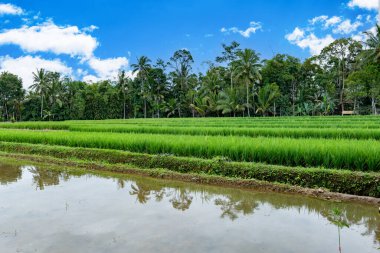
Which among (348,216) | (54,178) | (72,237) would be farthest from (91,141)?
(348,216)

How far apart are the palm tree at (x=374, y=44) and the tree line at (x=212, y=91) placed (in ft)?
30.2

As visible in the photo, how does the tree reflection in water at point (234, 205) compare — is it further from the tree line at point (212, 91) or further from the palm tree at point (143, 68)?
the palm tree at point (143, 68)

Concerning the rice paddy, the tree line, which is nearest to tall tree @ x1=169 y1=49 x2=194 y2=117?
the tree line

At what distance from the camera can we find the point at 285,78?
4884 cm

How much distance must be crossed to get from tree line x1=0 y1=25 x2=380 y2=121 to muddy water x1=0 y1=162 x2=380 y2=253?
3564cm

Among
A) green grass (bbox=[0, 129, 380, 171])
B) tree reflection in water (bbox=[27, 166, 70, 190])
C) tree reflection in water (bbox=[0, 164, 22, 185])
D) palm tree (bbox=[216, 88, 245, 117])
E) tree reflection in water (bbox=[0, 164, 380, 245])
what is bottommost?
tree reflection in water (bbox=[0, 164, 22, 185])

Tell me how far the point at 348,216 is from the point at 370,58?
96.1 feet

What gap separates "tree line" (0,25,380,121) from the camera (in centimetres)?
4541

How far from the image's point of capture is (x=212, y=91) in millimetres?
51188

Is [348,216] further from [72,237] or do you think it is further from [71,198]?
[71,198]

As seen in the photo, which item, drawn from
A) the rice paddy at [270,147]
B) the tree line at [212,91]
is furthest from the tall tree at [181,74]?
the rice paddy at [270,147]

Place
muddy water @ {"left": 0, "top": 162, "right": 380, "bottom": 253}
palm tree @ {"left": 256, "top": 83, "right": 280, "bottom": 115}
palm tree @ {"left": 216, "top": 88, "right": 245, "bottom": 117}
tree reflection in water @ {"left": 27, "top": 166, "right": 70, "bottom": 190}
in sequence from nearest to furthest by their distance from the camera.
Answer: muddy water @ {"left": 0, "top": 162, "right": 380, "bottom": 253}
tree reflection in water @ {"left": 27, "top": 166, "right": 70, "bottom": 190}
palm tree @ {"left": 256, "top": 83, "right": 280, "bottom": 115}
palm tree @ {"left": 216, "top": 88, "right": 245, "bottom": 117}

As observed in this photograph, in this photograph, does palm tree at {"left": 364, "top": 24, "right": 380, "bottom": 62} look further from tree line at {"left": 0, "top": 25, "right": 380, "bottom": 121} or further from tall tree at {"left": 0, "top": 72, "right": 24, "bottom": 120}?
tall tree at {"left": 0, "top": 72, "right": 24, "bottom": 120}

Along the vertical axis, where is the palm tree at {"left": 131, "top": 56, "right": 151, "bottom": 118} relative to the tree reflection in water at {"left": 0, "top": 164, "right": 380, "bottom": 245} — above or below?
above
